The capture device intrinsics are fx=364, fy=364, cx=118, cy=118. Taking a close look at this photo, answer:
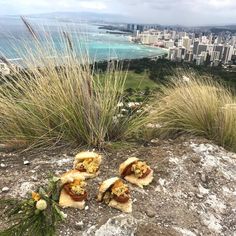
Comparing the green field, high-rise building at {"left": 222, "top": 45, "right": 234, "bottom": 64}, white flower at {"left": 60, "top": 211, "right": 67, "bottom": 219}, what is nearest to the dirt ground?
white flower at {"left": 60, "top": 211, "right": 67, "bottom": 219}

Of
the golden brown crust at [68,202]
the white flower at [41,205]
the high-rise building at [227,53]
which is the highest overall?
the white flower at [41,205]

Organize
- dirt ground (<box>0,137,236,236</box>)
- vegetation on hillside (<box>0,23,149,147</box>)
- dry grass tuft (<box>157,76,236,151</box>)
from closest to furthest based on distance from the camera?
dirt ground (<box>0,137,236,236</box>) < vegetation on hillside (<box>0,23,149,147</box>) < dry grass tuft (<box>157,76,236,151</box>)

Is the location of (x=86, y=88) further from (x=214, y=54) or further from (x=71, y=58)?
(x=214, y=54)

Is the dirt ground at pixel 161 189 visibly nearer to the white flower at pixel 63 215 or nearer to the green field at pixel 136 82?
the white flower at pixel 63 215

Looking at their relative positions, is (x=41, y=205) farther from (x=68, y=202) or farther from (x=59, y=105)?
(x=59, y=105)

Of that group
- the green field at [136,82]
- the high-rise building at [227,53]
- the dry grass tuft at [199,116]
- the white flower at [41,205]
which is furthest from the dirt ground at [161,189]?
the high-rise building at [227,53]

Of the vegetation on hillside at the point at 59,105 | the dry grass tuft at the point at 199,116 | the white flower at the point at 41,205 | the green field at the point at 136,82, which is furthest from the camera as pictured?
the green field at the point at 136,82

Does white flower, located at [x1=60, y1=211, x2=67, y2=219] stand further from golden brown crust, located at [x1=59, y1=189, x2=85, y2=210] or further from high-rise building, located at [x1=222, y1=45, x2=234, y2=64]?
high-rise building, located at [x1=222, y1=45, x2=234, y2=64]

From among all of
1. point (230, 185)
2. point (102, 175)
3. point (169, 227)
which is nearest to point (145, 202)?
point (169, 227)

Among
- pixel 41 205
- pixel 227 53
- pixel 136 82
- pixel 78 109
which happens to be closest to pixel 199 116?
pixel 78 109
